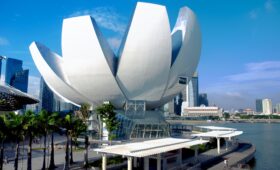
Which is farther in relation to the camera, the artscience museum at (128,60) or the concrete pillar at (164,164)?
the artscience museum at (128,60)

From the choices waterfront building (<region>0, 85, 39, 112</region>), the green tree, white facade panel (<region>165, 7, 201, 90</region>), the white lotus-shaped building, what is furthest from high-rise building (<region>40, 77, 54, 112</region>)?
the green tree

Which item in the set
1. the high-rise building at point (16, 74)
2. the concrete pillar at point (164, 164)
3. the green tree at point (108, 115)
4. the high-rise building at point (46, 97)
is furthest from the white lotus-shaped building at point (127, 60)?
the high-rise building at point (46, 97)

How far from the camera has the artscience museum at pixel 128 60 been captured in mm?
46094

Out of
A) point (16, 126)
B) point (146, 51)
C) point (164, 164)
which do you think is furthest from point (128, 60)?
point (16, 126)

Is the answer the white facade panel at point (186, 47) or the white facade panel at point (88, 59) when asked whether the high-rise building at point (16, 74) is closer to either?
the white facade panel at point (88, 59)

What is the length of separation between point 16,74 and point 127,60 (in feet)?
398

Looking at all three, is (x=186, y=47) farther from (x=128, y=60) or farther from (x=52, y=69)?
(x=52, y=69)

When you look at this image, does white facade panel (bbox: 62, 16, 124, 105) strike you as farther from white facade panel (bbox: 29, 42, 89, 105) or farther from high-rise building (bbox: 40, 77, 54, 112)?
high-rise building (bbox: 40, 77, 54, 112)

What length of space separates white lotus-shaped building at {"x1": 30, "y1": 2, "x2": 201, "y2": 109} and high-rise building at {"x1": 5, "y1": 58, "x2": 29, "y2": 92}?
357 feet

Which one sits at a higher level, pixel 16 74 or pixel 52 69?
pixel 16 74

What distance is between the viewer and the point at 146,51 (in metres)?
46.8

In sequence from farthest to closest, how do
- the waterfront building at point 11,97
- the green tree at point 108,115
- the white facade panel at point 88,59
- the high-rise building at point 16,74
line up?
the high-rise building at point 16,74 < the white facade panel at point 88,59 < the green tree at point 108,115 < the waterfront building at point 11,97

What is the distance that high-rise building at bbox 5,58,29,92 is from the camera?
153 meters

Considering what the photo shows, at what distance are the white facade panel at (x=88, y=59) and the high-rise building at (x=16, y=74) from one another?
113786 mm
